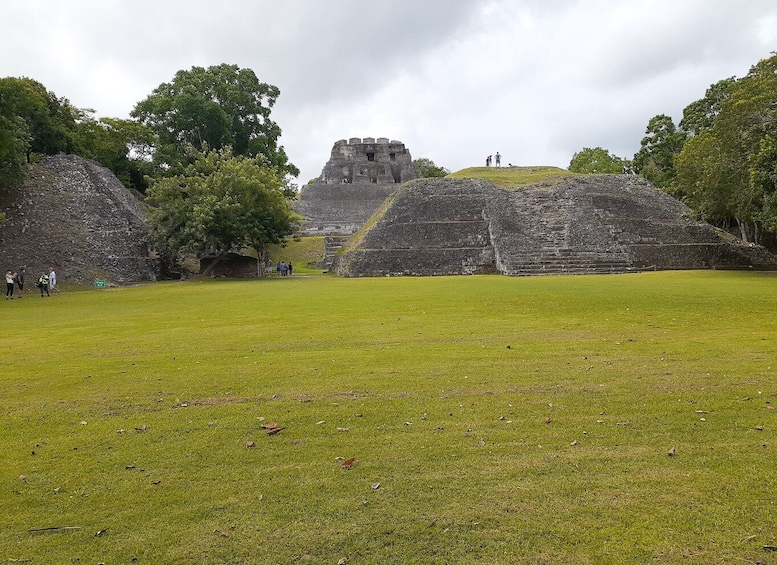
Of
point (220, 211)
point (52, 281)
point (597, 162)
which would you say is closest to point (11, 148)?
point (52, 281)

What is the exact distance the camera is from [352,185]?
5034 cm

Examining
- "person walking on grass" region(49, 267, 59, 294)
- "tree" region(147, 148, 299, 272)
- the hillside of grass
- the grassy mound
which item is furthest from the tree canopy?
the hillside of grass

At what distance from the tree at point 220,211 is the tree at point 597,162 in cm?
3935

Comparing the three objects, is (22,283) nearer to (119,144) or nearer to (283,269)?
(283,269)

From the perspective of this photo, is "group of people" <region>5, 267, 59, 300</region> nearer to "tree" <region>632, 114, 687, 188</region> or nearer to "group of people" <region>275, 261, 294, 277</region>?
"group of people" <region>275, 261, 294, 277</region>

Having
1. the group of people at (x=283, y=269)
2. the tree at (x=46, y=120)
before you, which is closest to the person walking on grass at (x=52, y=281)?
the tree at (x=46, y=120)

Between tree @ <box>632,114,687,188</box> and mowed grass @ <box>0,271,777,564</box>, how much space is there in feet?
135

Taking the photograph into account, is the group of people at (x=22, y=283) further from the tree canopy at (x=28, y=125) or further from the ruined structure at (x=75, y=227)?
the tree canopy at (x=28, y=125)

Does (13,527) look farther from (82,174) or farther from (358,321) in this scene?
(82,174)

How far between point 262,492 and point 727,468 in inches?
131

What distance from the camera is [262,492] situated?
3.55m

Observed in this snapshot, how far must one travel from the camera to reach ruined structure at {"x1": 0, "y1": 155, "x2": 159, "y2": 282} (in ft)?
81.3

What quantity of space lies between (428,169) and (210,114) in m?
38.7

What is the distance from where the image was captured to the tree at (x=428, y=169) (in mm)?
66644
